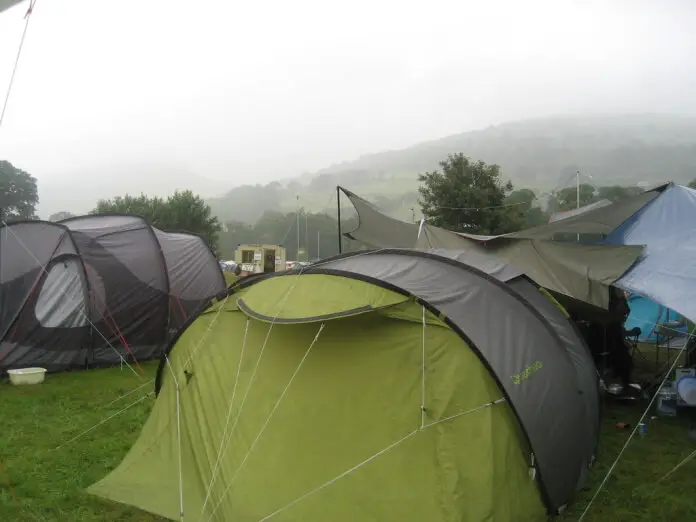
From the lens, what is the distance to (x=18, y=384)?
732 centimetres

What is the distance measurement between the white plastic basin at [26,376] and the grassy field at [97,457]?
0.13 metres

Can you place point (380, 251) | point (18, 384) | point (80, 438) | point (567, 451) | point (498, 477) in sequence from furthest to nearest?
point (18, 384) < point (80, 438) < point (380, 251) < point (567, 451) < point (498, 477)

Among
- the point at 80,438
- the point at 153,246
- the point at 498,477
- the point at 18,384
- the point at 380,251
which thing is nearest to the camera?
the point at 498,477

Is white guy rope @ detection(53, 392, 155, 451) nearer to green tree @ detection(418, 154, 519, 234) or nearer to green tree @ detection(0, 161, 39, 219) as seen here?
green tree @ detection(418, 154, 519, 234)

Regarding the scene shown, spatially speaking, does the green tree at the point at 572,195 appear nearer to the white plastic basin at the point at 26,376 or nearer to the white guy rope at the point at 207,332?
the white plastic basin at the point at 26,376

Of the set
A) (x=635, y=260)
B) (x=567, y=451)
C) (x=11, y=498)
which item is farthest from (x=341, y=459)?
(x=635, y=260)

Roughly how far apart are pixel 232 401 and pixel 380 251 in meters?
1.71

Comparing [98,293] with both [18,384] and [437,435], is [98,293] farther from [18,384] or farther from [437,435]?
[437,435]

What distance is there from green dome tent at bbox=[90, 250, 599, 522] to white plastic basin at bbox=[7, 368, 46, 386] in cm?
398

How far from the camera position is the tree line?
24875mm

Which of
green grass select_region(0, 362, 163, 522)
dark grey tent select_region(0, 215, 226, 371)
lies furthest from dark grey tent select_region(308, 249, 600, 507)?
dark grey tent select_region(0, 215, 226, 371)

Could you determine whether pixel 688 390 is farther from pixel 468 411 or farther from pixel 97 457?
pixel 97 457

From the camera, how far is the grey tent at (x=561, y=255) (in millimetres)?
6105

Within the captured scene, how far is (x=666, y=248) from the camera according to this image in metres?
5.95
